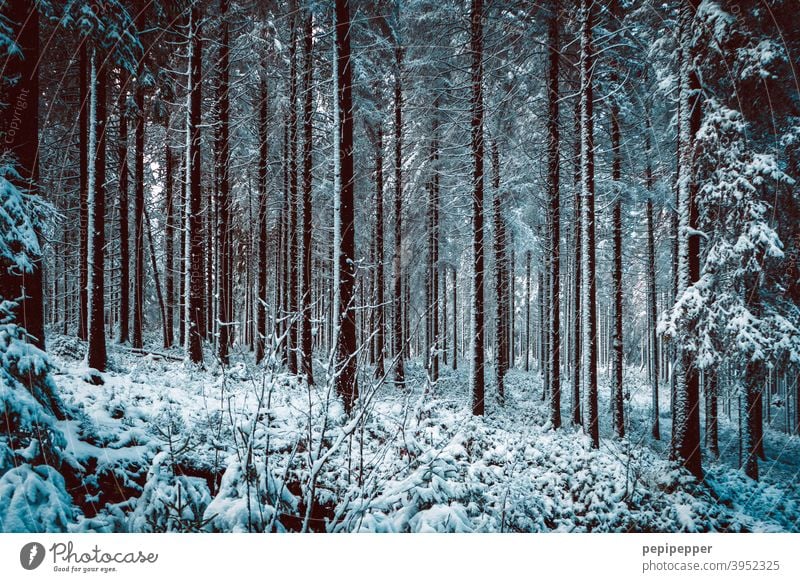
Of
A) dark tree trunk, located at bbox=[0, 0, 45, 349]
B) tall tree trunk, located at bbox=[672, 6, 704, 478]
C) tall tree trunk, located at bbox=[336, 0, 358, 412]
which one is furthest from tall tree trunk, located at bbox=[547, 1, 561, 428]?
dark tree trunk, located at bbox=[0, 0, 45, 349]

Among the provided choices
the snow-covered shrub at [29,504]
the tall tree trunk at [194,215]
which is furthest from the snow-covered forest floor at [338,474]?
the tall tree trunk at [194,215]

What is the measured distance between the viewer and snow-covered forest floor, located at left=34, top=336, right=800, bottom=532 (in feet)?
8.59

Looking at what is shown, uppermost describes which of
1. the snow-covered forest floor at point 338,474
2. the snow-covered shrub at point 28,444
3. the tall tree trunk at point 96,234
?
the tall tree trunk at point 96,234

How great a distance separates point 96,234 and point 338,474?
6858 mm

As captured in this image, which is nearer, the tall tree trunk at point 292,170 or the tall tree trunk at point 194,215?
the tall tree trunk at point 194,215

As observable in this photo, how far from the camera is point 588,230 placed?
24.1 ft

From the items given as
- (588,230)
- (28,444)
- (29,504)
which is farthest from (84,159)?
(588,230)

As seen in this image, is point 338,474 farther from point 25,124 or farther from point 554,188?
point 554,188

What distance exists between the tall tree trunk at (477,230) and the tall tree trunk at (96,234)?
25.6ft

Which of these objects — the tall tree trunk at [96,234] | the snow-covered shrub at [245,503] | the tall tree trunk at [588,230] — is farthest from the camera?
the tall tree trunk at [588,230]

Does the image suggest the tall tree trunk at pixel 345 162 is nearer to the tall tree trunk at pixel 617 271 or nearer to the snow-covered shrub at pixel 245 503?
the snow-covered shrub at pixel 245 503

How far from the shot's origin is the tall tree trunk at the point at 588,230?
7195mm

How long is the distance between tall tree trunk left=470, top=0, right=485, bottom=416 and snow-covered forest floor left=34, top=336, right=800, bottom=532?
123cm
